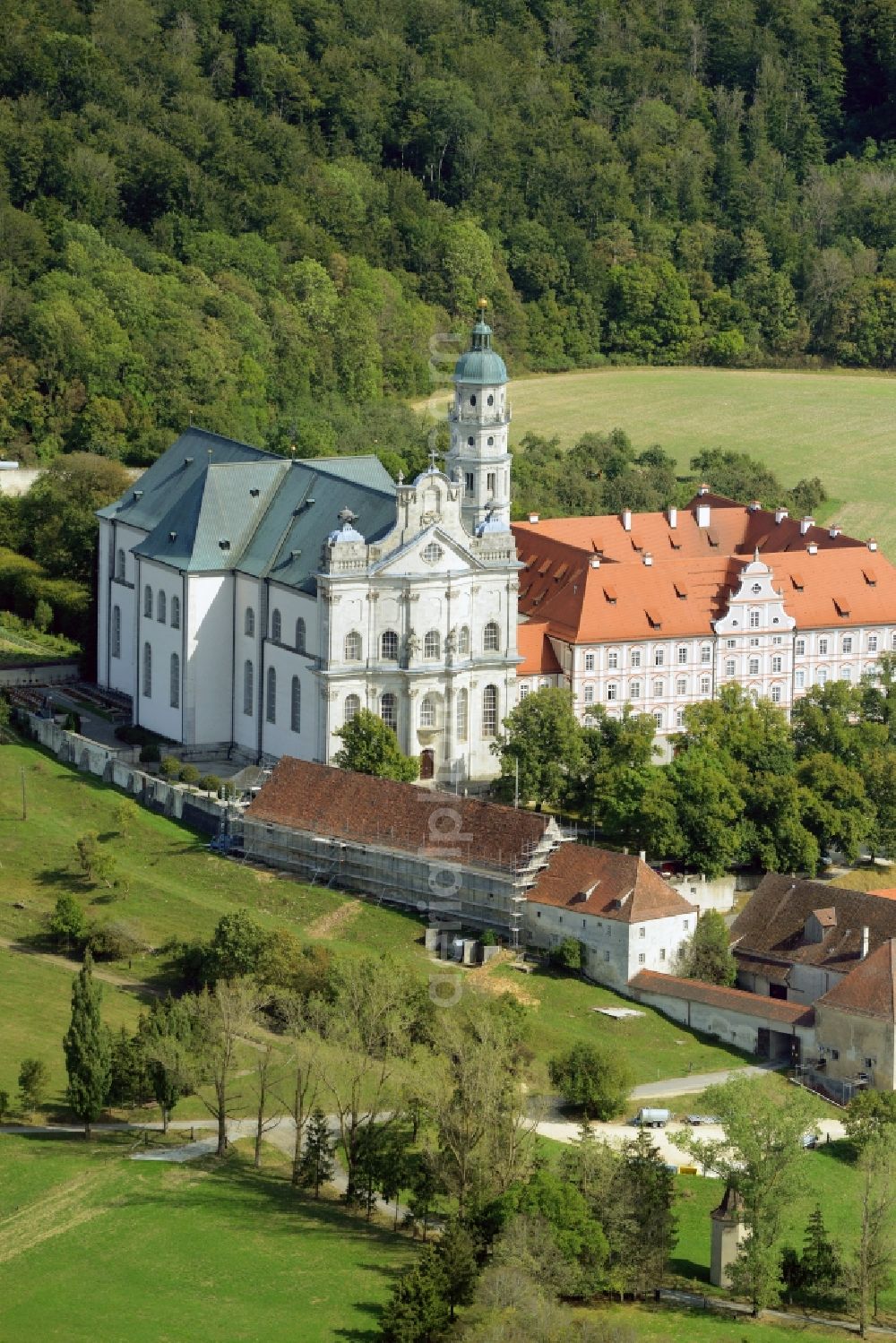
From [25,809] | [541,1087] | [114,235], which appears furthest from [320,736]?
[114,235]

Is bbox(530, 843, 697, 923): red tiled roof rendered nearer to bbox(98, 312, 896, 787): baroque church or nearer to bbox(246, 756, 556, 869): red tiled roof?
bbox(246, 756, 556, 869): red tiled roof

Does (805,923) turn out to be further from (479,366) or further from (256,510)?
(256,510)

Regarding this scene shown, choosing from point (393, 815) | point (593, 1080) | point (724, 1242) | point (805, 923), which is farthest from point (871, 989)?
point (393, 815)

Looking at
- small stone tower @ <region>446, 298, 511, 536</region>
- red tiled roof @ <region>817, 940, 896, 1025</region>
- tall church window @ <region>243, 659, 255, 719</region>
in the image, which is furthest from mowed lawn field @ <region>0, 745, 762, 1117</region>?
small stone tower @ <region>446, 298, 511, 536</region>

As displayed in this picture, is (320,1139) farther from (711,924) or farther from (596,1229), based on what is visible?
(711,924)

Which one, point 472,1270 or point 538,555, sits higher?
point 538,555
